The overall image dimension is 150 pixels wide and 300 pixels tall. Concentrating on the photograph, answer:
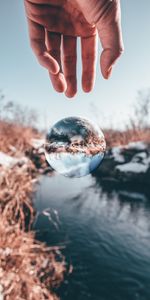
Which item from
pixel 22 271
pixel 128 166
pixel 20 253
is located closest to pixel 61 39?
pixel 20 253

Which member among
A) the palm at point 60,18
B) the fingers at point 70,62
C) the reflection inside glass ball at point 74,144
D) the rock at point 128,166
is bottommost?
the rock at point 128,166

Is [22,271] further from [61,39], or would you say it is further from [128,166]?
[128,166]

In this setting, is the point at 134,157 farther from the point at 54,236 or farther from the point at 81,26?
the point at 81,26

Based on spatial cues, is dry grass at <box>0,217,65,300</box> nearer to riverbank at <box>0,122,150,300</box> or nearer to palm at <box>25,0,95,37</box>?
riverbank at <box>0,122,150,300</box>

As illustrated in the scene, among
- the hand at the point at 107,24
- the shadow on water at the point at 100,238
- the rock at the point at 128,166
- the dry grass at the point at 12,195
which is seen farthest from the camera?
the rock at the point at 128,166

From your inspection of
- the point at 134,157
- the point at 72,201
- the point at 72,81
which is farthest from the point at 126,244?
the point at 134,157

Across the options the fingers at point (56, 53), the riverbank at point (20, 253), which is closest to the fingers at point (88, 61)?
the fingers at point (56, 53)

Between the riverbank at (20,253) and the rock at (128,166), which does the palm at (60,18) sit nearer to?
the riverbank at (20,253)
